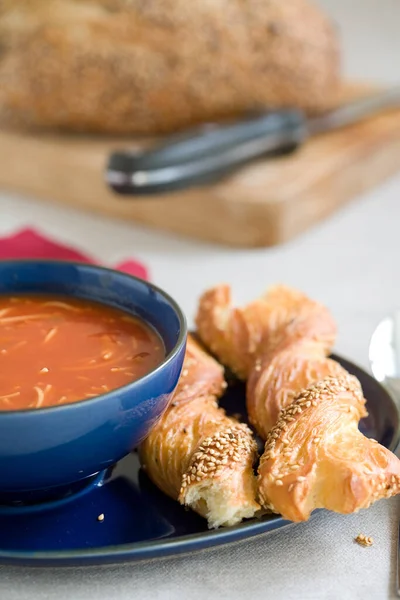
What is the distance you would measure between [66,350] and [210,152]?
109 cm

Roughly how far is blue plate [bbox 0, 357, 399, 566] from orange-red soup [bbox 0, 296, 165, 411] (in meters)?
0.13

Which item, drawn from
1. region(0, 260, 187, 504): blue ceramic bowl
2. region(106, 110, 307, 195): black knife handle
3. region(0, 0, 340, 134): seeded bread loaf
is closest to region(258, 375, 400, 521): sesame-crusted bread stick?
region(0, 260, 187, 504): blue ceramic bowl

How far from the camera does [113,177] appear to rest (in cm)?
194

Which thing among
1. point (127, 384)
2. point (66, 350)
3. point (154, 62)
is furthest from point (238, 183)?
point (127, 384)

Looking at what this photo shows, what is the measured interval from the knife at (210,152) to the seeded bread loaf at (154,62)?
10cm

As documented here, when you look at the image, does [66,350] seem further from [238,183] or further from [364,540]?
[238,183]

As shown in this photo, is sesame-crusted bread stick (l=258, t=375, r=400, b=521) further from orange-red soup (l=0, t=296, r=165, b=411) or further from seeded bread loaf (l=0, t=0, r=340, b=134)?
seeded bread loaf (l=0, t=0, r=340, b=134)

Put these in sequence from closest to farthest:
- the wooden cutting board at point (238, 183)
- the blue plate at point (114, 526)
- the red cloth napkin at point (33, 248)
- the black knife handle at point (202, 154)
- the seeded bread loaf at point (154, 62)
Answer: the blue plate at point (114, 526) < the red cloth napkin at point (33, 248) < the black knife handle at point (202, 154) < the wooden cutting board at point (238, 183) < the seeded bread loaf at point (154, 62)

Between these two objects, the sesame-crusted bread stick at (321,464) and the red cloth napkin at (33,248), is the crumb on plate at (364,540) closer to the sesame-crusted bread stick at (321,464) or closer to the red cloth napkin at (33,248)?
the sesame-crusted bread stick at (321,464)

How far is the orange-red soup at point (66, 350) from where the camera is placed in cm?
97

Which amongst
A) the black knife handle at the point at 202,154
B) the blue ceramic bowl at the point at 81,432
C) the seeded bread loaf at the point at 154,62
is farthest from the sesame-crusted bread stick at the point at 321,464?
the seeded bread loaf at the point at 154,62

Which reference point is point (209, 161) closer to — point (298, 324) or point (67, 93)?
point (67, 93)

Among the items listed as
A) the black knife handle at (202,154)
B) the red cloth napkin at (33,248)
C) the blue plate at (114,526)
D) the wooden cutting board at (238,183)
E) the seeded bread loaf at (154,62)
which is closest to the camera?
the blue plate at (114,526)

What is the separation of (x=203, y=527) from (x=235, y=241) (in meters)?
1.20
